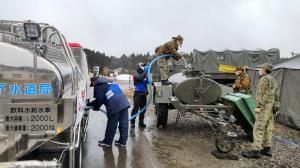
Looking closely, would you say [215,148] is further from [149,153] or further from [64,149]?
[64,149]

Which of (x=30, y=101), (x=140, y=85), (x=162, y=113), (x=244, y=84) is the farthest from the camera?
(x=244, y=84)

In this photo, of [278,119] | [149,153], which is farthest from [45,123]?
[278,119]

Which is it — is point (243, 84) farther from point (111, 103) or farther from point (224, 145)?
point (111, 103)

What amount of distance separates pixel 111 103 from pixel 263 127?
303 centimetres

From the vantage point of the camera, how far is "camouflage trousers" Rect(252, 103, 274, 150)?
6.57 metres

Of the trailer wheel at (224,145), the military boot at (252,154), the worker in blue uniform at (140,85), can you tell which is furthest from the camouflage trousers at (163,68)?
the military boot at (252,154)

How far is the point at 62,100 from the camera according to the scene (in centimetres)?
350

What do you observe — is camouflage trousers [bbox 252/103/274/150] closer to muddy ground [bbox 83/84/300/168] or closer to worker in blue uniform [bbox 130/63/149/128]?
muddy ground [bbox 83/84/300/168]

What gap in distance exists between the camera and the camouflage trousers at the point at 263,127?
21.6 ft

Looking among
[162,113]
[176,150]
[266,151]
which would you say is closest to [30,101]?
[176,150]

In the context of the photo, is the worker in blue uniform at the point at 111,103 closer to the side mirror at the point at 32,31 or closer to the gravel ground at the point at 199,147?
the gravel ground at the point at 199,147

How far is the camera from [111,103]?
668cm

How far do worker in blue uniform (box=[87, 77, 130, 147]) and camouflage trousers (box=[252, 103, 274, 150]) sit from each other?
262 cm

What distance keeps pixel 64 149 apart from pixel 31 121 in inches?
25.8
